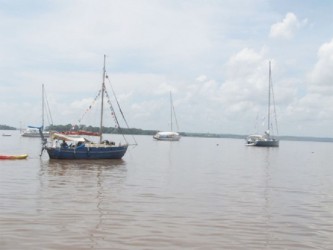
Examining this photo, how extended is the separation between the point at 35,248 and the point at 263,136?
11425cm

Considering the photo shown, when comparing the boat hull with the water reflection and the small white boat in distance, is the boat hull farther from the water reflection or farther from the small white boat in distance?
the small white boat in distance

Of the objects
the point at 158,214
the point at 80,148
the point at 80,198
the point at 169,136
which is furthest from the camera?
the point at 169,136

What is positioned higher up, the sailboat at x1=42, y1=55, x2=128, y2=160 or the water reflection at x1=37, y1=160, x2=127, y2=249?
the sailboat at x1=42, y1=55, x2=128, y2=160

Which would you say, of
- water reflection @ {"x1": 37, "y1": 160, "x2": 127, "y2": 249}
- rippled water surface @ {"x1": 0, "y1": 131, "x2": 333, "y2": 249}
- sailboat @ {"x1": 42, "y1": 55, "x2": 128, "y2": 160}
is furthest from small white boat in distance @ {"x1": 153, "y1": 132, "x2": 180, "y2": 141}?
rippled water surface @ {"x1": 0, "y1": 131, "x2": 333, "y2": 249}

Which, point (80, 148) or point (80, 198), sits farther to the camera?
point (80, 148)

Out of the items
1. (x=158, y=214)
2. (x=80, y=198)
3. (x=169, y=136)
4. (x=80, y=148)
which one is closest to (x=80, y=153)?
(x=80, y=148)

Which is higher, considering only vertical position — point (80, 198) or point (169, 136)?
point (169, 136)

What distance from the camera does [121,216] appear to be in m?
18.8

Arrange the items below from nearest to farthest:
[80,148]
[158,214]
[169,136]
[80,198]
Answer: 1. [158,214]
2. [80,198]
3. [80,148]
4. [169,136]

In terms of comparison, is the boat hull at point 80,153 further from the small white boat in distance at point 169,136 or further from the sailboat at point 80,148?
the small white boat in distance at point 169,136

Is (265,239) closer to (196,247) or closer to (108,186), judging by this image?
(196,247)

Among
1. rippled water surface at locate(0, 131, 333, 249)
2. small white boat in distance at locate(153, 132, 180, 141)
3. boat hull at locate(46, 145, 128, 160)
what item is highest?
small white boat in distance at locate(153, 132, 180, 141)

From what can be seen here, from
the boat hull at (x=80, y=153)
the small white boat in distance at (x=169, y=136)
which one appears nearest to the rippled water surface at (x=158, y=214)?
the boat hull at (x=80, y=153)

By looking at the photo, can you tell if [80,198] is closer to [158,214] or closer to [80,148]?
[158,214]
